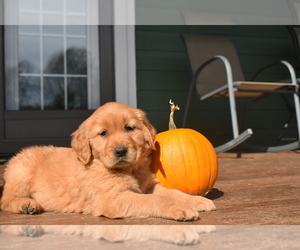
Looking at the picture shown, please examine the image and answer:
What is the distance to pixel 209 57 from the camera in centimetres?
423

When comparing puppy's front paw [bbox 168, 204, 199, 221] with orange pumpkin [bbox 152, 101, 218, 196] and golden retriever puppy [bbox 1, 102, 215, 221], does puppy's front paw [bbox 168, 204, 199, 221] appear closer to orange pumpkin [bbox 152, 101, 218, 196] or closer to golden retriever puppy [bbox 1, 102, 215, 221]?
golden retriever puppy [bbox 1, 102, 215, 221]

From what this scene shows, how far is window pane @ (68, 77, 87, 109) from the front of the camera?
4.15m

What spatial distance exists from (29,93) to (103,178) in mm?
2731

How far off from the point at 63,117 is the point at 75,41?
0.87 meters

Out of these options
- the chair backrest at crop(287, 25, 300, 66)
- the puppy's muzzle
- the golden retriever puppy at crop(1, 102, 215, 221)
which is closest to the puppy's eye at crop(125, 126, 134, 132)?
the golden retriever puppy at crop(1, 102, 215, 221)

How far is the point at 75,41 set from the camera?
13.7ft

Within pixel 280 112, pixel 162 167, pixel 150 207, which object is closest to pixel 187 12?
pixel 280 112

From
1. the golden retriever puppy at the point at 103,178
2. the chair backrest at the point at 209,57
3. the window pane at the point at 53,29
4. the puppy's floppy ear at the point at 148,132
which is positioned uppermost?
the window pane at the point at 53,29

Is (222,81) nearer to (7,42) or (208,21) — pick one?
(208,21)

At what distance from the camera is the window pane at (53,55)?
4.10 meters

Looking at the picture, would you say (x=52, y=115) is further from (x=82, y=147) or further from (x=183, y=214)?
(x=183, y=214)

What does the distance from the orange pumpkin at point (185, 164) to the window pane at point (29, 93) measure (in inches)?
99.8

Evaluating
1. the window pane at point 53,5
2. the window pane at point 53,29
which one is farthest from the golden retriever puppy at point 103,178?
the window pane at point 53,5

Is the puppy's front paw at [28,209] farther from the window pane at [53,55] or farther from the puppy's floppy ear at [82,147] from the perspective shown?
the window pane at [53,55]
